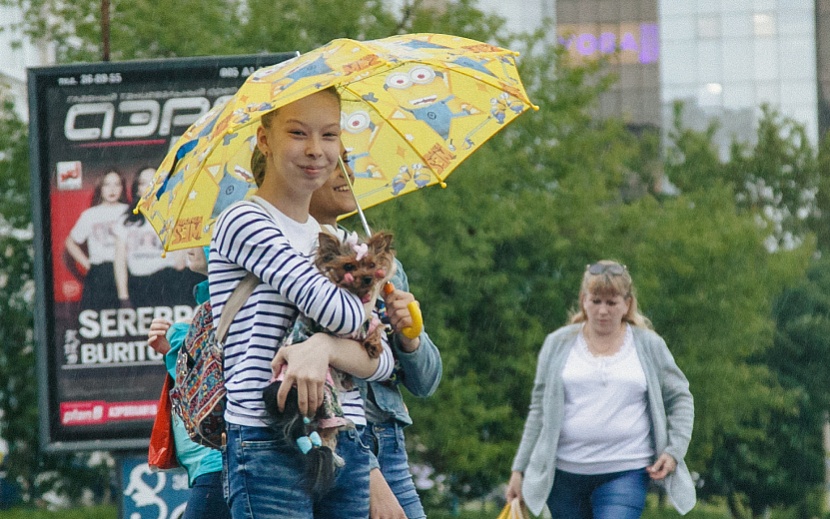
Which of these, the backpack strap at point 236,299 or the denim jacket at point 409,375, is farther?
the denim jacket at point 409,375

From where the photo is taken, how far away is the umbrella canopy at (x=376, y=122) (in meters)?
4.30

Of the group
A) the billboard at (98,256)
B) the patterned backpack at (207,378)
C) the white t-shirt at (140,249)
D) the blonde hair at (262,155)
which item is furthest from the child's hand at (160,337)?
the white t-shirt at (140,249)

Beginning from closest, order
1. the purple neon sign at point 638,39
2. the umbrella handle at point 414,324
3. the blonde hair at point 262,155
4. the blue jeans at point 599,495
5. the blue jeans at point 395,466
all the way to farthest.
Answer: the blonde hair at point 262,155 → the umbrella handle at point 414,324 → the blue jeans at point 395,466 → the blue jeans at point 599,495 → the purple neon sign at point 638,39

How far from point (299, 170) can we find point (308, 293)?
1.37ft

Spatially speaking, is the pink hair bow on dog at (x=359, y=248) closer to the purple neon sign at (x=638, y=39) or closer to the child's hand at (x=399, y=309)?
the child's hand at (x=399, y=309)

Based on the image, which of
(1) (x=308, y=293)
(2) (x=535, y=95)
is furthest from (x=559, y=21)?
(1) (x=308, y=293)

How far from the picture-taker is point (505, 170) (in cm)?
1802

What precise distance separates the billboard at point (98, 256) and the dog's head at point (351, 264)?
19.0 feet

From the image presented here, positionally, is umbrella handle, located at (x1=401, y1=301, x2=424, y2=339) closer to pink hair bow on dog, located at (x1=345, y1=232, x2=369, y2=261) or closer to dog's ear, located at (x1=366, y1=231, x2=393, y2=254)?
dog's ear, located at (x1=366, y1=231, x2=393, y2=254)

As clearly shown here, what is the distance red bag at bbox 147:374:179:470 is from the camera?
209 inches

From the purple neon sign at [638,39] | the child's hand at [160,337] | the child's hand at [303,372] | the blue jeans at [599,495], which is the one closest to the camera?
the child's hand at [303,372]

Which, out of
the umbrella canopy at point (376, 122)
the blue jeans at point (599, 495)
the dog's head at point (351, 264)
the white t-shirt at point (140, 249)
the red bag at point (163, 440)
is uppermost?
the umbrella canopy at point (376, 122)

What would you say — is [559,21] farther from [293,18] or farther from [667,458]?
[667,458]

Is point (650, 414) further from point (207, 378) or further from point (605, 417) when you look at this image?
point (207, 378)
